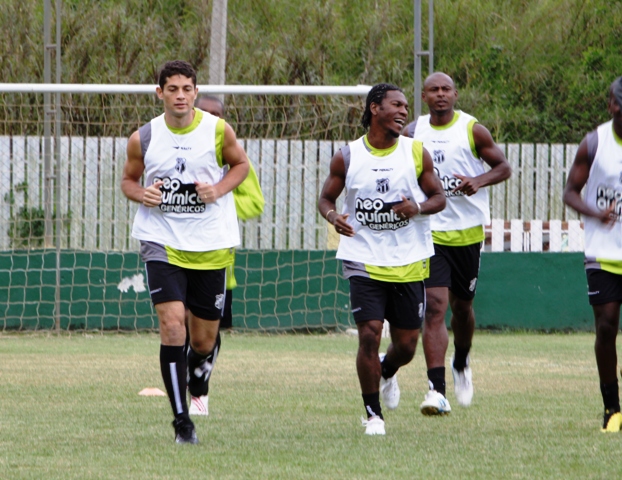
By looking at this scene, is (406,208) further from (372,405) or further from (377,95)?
(372,405)

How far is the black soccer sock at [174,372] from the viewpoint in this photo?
6.66 m

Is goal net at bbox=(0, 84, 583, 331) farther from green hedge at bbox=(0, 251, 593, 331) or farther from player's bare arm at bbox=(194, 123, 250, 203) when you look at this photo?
player's bare arm at bbox=(194, 123, 250, 203)

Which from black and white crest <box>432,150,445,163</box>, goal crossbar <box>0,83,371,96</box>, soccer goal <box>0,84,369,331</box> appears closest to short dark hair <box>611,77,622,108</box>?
black and white crest <box>432,150,445,163</box>

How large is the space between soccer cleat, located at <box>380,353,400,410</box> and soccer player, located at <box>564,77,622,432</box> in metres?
1.55

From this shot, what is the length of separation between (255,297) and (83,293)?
2117mm

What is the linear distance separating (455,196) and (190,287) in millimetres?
2275

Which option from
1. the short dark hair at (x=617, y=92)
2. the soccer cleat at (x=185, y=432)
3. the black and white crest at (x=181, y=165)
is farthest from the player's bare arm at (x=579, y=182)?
the soccer cleat at (x=185, y=432)

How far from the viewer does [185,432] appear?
654 cm

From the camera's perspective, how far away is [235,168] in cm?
698

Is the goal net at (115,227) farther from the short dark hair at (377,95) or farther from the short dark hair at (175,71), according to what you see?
the short dark hair at (175,71)

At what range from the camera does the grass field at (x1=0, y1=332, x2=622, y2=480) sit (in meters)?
5.77

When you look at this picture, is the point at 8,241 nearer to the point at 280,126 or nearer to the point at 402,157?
the point at 280,126

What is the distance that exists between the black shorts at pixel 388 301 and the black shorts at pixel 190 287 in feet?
2.65

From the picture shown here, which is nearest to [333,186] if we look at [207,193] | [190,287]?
[207,193]
